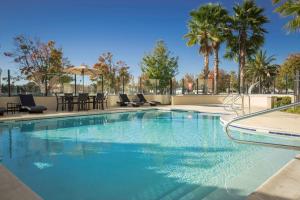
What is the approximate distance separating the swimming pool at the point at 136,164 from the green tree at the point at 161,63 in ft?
68.7

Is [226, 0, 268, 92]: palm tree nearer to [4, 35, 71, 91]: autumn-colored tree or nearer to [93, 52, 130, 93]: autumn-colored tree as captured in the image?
[93, 52, 130, 93]: autumn-colored tree

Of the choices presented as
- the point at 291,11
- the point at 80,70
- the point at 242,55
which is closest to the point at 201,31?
the point at 242,55

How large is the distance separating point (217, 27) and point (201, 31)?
57.0 inches

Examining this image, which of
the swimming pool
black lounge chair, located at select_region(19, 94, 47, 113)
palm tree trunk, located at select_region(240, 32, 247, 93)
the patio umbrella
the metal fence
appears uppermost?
palm tree trunk, located at select_region(240, 32, 247, 93)

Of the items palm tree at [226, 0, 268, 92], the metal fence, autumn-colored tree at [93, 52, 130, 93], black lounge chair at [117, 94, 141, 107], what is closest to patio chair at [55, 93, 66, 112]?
the metal fence

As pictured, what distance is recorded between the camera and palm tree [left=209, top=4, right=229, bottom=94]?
65.3 feet

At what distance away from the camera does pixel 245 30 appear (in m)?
20.9

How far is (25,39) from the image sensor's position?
76.1ft

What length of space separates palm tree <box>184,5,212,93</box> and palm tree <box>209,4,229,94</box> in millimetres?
361

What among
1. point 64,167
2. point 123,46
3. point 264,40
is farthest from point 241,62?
point 64,167

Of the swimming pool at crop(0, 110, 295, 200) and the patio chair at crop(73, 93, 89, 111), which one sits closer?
the swimming pool at crop(0, 110, 295, 200)

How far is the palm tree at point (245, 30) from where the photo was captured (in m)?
20.3

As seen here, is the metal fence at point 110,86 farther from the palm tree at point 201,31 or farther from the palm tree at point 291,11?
the palm tree at point 291,11

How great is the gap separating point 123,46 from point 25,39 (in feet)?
37.9
